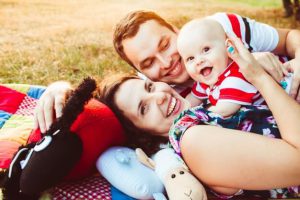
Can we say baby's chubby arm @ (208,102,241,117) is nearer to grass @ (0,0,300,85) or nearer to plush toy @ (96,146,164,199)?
plush toy @ (96,146,164,199)

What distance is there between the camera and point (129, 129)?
1.98 metres

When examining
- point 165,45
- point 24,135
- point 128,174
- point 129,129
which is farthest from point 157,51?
point 24,135

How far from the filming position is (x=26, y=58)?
404 cm

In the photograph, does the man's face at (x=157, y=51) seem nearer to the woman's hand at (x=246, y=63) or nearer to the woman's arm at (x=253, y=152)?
the woman's hand at (x=246, y=63)

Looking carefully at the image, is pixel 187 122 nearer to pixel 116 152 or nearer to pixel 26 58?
pixel 116 152

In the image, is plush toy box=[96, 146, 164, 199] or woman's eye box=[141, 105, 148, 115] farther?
woman's eye box=[141, 105, 148, 115]

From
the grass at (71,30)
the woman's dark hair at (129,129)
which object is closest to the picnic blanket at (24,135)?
the woman's dark hair at (129,129)

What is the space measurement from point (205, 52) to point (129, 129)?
52 cm

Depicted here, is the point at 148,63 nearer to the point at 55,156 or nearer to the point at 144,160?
the point at 144,160

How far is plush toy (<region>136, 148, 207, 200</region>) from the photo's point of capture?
1.52 metres

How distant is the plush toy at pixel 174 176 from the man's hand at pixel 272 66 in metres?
0.49

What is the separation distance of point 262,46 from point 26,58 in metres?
2.60

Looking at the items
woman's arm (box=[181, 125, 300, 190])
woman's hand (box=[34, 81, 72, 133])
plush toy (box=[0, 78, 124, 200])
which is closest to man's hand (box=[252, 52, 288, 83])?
woman's arm (box=[181, 125, 300, 190])

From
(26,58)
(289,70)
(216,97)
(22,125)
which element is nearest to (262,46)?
(289,70)
